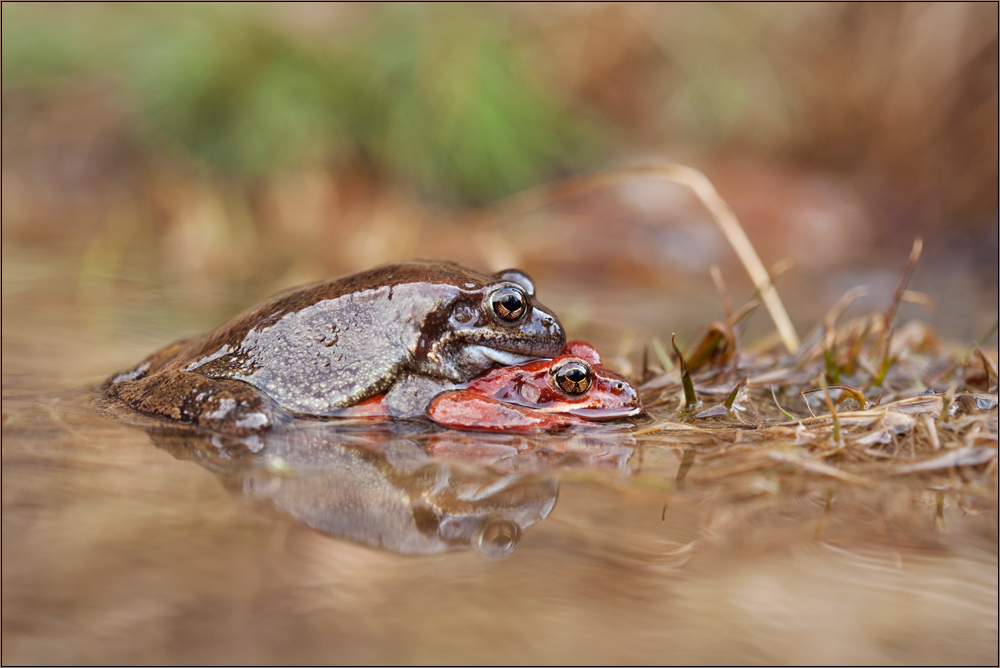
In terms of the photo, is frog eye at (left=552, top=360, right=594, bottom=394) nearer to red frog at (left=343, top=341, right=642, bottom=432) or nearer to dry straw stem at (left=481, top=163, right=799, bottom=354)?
red frog at (left=343, top=341, right=642, bottom=432)

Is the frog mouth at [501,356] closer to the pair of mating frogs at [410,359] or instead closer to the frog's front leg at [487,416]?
the pair of mating frogs at [410,359]

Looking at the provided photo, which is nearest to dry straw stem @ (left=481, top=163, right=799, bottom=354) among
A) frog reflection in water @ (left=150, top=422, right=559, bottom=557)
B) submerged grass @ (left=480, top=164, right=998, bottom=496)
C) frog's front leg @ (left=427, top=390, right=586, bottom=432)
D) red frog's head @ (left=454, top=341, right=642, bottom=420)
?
submerged grass @ (left=480, top=164, right=998, bottom=496)

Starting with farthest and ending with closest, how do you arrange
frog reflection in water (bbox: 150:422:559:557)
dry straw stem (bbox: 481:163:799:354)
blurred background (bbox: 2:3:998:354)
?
1. blurred background (bbox: 2:3:998:354)
2. dry straw stem (bbox: 481:163:799:354)
3. frog reflection in water (bbox: 150:422:559:557)

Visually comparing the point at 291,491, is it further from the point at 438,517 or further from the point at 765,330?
the point at 765,330

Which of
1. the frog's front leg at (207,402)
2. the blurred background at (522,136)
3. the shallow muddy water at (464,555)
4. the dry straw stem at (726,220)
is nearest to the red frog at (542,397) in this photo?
the shallow muddy water at (464,555)

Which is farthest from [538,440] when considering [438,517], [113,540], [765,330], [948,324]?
[948,324]

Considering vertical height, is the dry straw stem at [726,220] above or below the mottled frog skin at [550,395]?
above

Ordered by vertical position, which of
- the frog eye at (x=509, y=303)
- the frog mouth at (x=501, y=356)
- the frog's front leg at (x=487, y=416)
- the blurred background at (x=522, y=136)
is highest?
the blurred background at (x=522, y=136)
